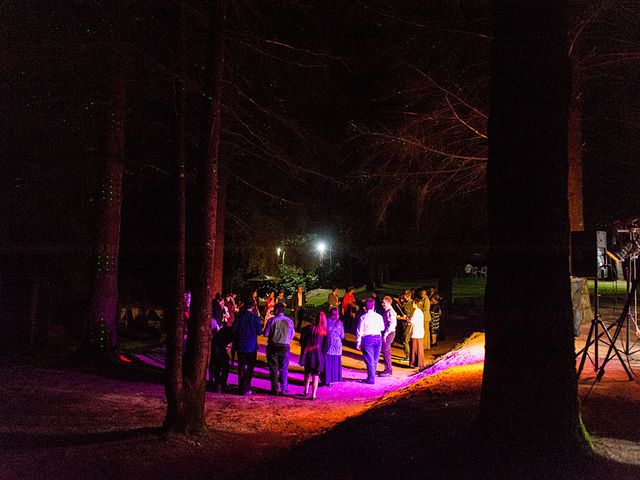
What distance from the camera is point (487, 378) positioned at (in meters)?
5.16

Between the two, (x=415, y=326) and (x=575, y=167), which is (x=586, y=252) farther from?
(x=575, y=167)

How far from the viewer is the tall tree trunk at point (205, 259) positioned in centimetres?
739

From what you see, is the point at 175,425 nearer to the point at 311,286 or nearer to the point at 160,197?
the point at 160,197

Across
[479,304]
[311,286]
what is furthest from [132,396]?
[311,286]

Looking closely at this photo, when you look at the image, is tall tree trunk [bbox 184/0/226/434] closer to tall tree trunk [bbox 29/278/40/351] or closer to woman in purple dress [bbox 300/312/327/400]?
woman in purple dress [bbox 300/312/327/400]

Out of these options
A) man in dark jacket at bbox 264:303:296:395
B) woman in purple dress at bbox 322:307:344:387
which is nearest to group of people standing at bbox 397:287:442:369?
woman in purple dress at bbox 322:307:344:387

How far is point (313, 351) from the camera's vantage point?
37.3ft

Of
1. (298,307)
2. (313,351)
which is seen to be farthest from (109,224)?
(298,307)

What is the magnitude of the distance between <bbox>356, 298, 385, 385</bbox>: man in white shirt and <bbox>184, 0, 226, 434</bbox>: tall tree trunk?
18.2 ft

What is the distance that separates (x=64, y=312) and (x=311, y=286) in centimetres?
1909

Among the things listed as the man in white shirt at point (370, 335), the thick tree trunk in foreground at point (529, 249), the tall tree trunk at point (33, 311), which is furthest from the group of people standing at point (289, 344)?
the thick tree trunk in foreground at point (529, 249)

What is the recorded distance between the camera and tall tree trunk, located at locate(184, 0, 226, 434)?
7.39 metres

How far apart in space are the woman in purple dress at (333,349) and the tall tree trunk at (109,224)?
577 cm

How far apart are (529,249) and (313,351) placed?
7.04m
